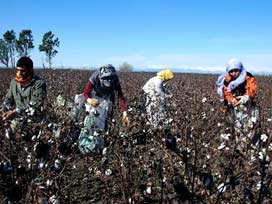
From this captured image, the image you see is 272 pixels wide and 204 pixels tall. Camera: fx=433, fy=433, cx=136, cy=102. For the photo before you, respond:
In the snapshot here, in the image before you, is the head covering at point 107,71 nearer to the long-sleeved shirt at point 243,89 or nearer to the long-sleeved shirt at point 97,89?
the long-sleeved shirt at point 97,89

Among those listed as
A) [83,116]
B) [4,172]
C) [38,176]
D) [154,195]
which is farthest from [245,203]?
[83,116]

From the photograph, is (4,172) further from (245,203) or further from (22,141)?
(245,203)

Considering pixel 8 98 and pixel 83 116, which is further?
pixel 83 116

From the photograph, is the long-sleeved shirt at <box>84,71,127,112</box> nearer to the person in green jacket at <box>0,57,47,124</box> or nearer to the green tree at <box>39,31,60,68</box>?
the person in green jacket at <box>0,57,47,124</box>

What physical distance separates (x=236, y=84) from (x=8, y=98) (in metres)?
2.23

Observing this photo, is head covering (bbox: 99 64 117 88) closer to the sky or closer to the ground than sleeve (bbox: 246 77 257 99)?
closer to the sky

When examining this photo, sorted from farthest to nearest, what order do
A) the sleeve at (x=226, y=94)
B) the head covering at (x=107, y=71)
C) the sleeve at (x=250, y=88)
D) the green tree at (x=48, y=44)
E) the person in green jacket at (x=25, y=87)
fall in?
1. the green tree at (x=48, y=44)
2. the head covering at (x=107, y=71)
3. the sleeve at (x=226, y=94)
4. the sleeve at (x=250, y=88)
5. the person in green jacket at (x=25, y=87)

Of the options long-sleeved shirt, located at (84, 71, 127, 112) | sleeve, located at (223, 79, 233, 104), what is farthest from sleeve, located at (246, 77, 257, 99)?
long-sleeved shirt, located at (84, 71, 127, 112)

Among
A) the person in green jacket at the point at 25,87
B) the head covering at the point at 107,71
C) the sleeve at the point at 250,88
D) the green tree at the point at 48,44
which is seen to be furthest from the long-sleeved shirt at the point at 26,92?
the green tree at the point at 48,44

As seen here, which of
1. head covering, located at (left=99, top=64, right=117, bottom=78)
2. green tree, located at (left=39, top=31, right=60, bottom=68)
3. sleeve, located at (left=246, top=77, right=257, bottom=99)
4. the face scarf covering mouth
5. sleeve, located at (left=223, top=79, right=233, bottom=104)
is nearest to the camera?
the face scarf covering mouth

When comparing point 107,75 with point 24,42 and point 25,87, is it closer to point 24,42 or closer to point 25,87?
point 25,87

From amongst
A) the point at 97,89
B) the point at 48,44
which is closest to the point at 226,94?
the point at 97,89

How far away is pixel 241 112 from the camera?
3.23 m

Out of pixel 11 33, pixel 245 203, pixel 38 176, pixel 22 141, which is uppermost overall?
pixel 11 33
